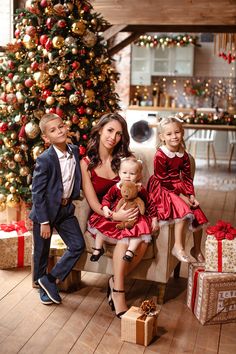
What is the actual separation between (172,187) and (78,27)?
1637 mm

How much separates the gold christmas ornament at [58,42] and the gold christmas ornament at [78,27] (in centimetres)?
13

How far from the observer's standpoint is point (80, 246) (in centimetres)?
334

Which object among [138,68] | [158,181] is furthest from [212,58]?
[158,181]

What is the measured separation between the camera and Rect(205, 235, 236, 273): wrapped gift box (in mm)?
3172

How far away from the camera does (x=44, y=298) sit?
134 inches

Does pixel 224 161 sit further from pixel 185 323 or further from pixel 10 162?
pixel 185 323

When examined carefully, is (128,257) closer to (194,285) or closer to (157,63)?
(194,285)

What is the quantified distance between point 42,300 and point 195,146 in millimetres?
6517

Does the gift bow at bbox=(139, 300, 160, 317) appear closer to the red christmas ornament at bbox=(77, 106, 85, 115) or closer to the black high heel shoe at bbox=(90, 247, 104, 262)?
the black high heel shoe at bbox=(90, 247, 104, 262)

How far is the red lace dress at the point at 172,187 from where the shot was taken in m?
3.40

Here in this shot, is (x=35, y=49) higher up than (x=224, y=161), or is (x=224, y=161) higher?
(x=35, y=49)

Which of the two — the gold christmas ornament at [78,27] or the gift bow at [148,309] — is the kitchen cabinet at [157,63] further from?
the gift bow at [148,309]


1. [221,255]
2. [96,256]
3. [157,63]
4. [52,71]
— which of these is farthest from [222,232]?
[157,63]

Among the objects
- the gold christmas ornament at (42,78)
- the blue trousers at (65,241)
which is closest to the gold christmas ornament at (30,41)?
the gold christmas ornament at (42,78)
